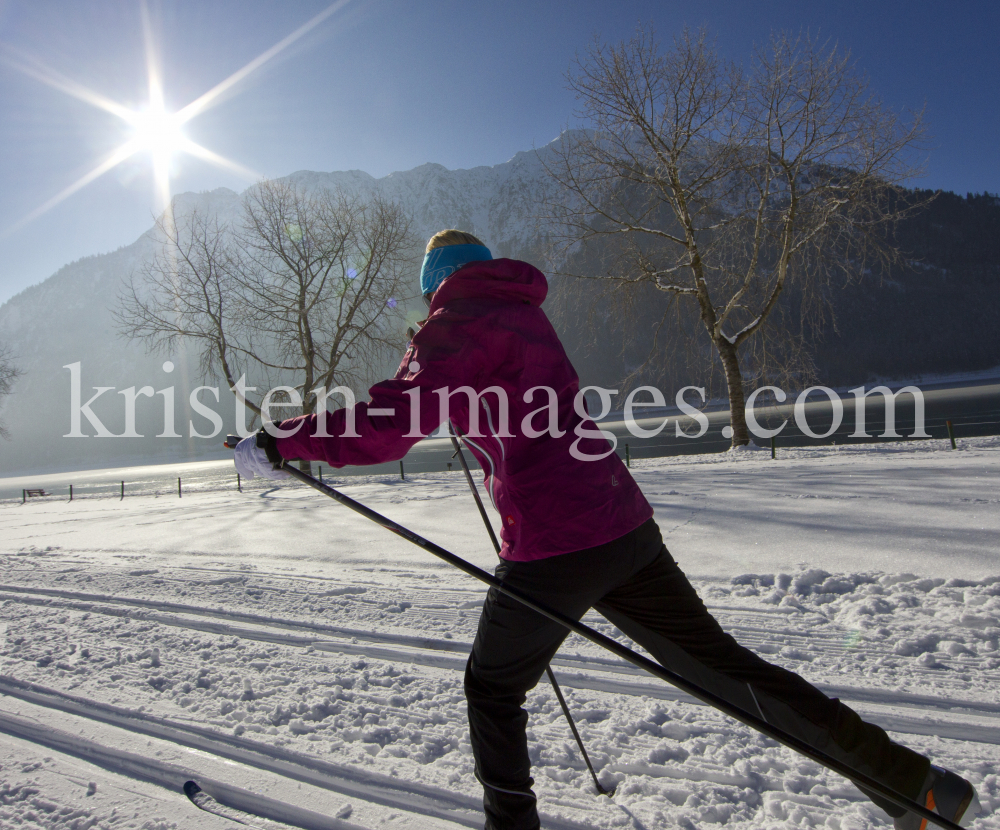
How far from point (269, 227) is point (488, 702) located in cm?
2196

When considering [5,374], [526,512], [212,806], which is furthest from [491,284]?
[5,374]

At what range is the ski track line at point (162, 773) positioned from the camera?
5.91 ft

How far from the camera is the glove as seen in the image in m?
1.46

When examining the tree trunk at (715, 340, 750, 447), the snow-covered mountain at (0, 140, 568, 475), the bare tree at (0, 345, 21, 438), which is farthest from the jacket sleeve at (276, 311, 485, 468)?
the snow-covered mountain at (0, 140, 568, 475)

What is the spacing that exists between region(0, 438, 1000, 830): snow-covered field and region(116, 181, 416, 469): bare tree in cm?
1530

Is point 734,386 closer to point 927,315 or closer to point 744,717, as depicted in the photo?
point 744,717

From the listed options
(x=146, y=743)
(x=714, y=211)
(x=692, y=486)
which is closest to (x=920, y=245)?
(x=714, y=211)

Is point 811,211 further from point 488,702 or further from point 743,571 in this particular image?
point 488,702

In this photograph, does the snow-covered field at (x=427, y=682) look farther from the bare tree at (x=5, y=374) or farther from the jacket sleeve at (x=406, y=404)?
the bare tree at (x=5, y=374)

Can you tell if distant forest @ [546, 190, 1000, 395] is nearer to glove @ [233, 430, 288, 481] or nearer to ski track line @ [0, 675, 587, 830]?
ski track line @ [0, 675, 587, 830]

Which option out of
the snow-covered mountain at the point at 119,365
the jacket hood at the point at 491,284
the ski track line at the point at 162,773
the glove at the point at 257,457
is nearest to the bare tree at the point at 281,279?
the ski track line at the point at 162,773

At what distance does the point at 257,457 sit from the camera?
4.91ft

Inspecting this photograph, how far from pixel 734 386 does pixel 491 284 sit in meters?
15.0

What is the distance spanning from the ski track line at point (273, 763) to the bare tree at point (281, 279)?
1754cm
